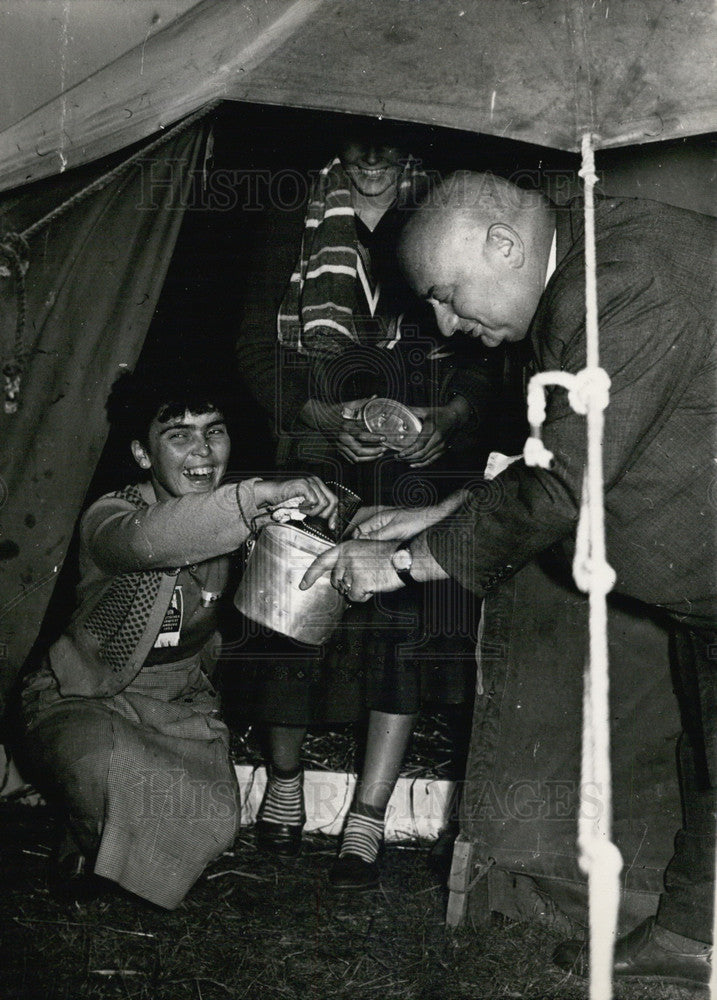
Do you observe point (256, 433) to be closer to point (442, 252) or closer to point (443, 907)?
point (442, 252)

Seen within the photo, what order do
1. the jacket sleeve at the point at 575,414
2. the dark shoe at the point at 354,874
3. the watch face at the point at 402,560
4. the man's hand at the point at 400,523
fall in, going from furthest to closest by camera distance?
the dark shoe at the point at 354,874
the man's hand at the point at 400,523
the watch face at the point at 402,560
the jacket sleeve at the point at 575,414

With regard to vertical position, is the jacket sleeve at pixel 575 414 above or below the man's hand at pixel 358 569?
above

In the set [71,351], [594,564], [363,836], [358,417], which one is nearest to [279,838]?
[363,836]

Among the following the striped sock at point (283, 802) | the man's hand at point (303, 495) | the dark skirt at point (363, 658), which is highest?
the man's hand at point (303, 495)

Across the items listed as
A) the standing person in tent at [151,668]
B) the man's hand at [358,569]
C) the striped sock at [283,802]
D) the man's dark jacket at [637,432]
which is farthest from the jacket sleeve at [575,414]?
the striped sock at [283,802]

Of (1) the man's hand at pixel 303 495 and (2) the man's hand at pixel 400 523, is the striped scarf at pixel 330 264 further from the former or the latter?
(2) the man's hand at pixel 400 523

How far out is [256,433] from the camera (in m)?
2.98

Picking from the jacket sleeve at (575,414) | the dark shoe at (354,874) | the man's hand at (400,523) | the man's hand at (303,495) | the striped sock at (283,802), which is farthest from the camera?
the striped sock at (283,802)

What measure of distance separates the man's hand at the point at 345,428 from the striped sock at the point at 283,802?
892 mm

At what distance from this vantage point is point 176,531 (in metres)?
2.12

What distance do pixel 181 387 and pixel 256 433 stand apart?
0.58 m

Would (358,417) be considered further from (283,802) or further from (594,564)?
(594,564)

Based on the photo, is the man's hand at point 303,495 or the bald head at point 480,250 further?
the man's hand at point 303,495

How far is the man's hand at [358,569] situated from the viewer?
181 cm
